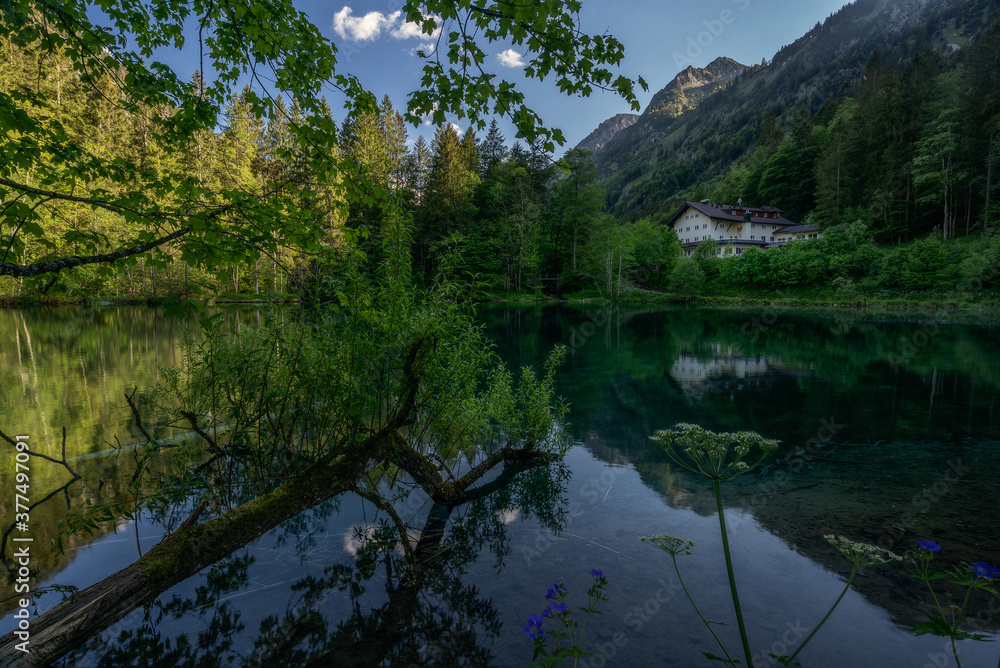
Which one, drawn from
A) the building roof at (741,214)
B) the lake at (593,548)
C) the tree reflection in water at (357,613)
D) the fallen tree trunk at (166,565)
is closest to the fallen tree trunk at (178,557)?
the fallen tree trunk at (166,565)

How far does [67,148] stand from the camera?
3.88m

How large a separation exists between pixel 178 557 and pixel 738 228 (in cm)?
10219

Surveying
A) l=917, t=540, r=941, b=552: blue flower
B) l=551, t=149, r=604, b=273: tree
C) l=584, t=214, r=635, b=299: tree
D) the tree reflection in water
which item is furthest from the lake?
l=551, t=149, r=604, b=273: tree

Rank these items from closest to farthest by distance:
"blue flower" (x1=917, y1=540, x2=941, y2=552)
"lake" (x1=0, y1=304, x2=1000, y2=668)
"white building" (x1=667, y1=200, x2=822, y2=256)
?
1. "blue flower" (x1=917, y1=540, x2=941, y2=552)
2. "lake" (x1=0, y1=304, x2=1000, y2=668)
3. "white building" (x1=667, y1=200, x2=822, y2=256)

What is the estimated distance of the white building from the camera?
84956mm

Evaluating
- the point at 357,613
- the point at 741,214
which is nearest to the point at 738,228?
the point at 741,214

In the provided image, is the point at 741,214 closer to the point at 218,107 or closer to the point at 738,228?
the point at 738,228

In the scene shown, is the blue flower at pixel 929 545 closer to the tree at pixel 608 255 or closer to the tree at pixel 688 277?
the tree at pixel 608 255

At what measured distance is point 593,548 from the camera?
5.93 meters

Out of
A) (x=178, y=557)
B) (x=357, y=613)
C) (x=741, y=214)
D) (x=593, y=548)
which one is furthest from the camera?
(x=741, y=214)

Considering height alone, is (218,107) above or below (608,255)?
below

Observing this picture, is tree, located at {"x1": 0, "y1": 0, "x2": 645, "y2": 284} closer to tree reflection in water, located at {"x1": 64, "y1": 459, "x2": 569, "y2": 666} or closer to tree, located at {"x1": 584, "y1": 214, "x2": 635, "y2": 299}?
tree reflection in water, located at {"x1": 64, "y1": 459, "x2": 569, "y2": 666}

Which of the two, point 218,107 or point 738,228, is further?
point 738,228

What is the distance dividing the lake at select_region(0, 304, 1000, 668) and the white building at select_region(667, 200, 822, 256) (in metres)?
81.3
